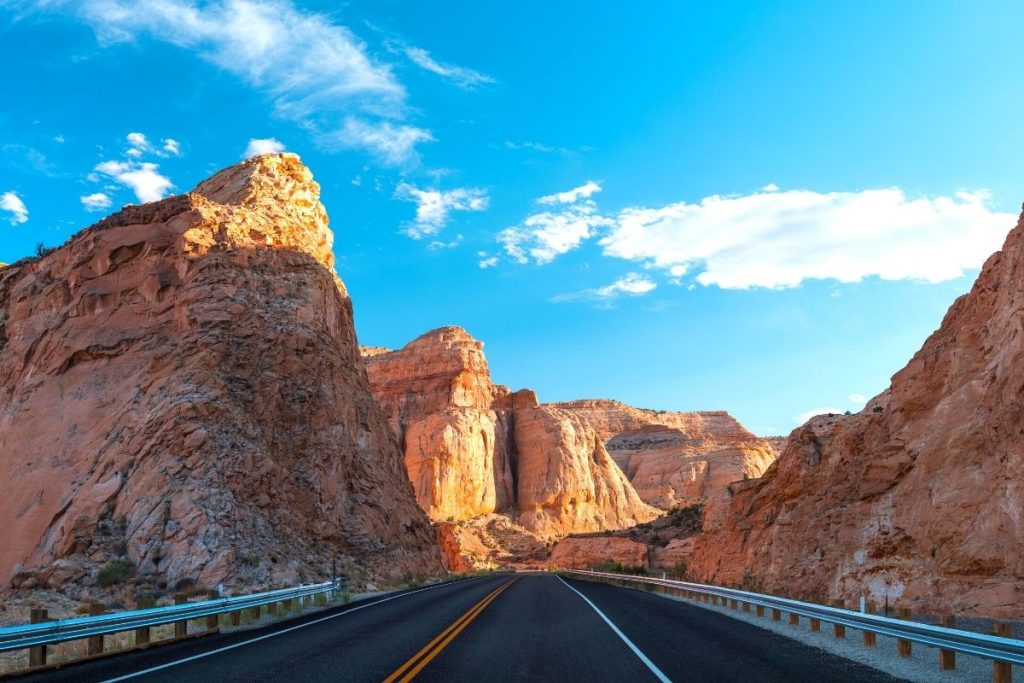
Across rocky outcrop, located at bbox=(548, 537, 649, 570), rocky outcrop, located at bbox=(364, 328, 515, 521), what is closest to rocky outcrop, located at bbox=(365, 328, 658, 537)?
rocky outcrop, located at bbox=(364, 328, 515, 521)

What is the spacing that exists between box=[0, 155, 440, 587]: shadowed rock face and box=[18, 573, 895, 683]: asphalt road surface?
1372 cm

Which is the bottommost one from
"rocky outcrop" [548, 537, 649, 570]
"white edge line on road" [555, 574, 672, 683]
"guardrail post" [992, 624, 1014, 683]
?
"rocky outcrop" [548, 537, 649, 570]

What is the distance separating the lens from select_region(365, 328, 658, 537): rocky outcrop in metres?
102

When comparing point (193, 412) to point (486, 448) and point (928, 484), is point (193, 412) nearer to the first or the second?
point (928, 484)

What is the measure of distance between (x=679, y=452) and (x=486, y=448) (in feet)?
123

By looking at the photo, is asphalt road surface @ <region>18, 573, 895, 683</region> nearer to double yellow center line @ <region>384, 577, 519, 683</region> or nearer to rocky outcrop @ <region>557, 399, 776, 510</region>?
double yellow center line @ <region>384, 577, 519, 683</region>

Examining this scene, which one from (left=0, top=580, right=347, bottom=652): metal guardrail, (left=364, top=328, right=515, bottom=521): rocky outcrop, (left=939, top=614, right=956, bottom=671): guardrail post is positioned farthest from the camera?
(left=364, top=328, right=515, bottom=521): rocky outcrop

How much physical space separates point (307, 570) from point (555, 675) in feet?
78.8

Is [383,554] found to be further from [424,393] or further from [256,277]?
[424,393]

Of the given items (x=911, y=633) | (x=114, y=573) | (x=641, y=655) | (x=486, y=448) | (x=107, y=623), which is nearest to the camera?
(x=911, y=633)

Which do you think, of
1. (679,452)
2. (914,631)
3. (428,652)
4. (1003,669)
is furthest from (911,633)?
(679,452)

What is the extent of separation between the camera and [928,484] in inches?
861

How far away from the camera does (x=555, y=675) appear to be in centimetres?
973

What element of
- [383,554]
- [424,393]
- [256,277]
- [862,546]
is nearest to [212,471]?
[383,554]
